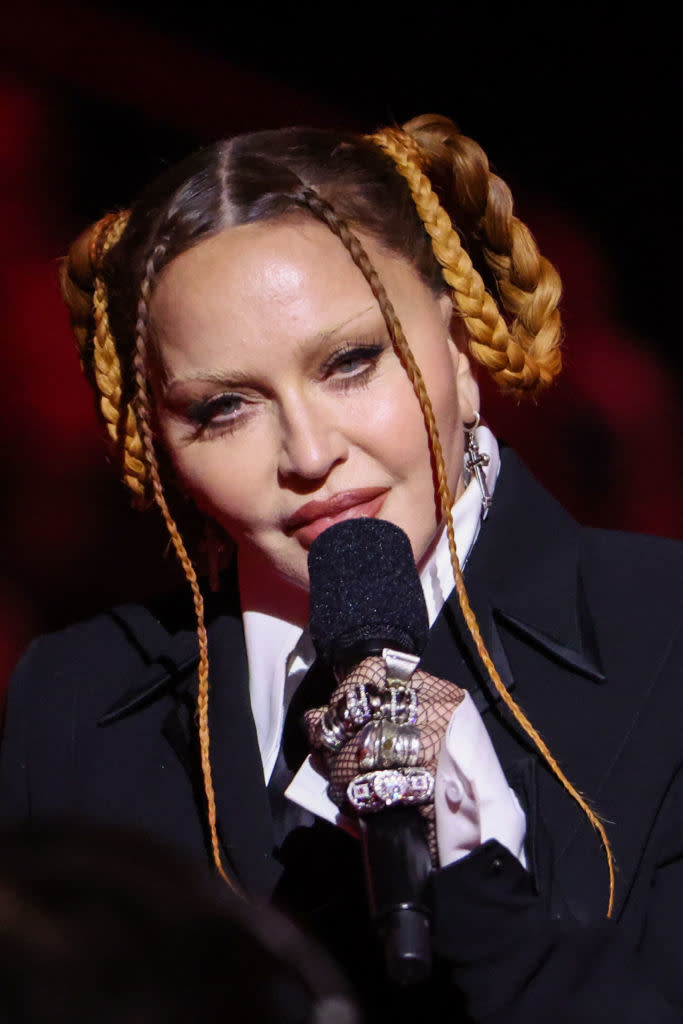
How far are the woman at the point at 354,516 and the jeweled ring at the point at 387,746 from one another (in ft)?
0.23

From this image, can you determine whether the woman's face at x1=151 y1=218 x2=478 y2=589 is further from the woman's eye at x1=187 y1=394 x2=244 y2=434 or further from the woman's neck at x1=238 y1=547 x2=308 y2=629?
the woman's neck at x1=238 y1=547 x2=308 y2=629

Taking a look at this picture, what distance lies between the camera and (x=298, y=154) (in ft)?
4.52

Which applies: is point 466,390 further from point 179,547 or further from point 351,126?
point 351,126

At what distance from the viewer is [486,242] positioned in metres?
1.53

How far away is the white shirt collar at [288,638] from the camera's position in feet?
4.42

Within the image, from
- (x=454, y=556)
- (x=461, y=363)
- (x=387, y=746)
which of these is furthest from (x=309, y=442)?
(x=387, y=746)

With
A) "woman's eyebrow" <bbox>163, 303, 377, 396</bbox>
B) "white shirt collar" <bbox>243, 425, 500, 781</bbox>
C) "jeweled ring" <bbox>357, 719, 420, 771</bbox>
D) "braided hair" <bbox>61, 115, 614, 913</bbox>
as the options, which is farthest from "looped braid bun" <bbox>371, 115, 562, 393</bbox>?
"jeweled ring" <bbox>357, 719, 420, 771</bbox>

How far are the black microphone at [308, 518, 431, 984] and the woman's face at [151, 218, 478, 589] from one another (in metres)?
0.15

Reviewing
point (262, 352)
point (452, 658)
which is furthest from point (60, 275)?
point (452, 658)

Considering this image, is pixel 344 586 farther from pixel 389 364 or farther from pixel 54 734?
pixel 54 734

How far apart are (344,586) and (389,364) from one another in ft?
1.17

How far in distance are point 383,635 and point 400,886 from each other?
0.24m

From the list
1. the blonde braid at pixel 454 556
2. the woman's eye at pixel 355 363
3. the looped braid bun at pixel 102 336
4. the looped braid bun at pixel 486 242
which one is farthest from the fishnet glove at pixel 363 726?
the looped braid bun at pixel 102 336

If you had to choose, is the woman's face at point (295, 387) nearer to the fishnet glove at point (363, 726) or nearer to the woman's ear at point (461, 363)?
the woman's ear at point (461, 363)
